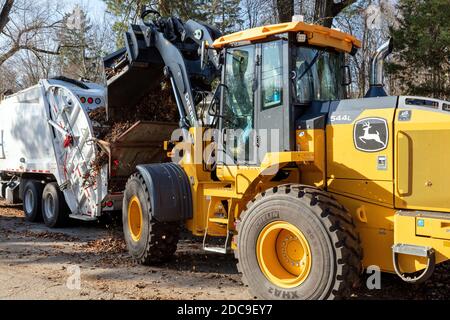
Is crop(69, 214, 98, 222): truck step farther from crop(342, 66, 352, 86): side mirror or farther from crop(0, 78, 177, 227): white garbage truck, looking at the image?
crop(342, 66, 352, 86): side mirror

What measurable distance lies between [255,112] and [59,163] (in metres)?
5.76

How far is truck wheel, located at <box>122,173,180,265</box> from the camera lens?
276 inches

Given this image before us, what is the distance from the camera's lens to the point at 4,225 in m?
11.2

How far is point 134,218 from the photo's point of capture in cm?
764

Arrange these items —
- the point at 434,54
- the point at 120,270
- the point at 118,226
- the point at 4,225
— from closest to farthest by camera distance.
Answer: the point at 120,270, the point at 118,226, the point at 4,225, the point at 434,54

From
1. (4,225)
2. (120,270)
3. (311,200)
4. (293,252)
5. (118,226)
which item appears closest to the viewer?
(311,200)

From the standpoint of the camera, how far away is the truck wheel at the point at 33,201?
11.4 m

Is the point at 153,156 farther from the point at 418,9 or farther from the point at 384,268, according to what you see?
the point at 418,9

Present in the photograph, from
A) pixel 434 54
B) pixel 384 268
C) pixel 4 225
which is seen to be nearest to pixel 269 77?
pixel 384 268

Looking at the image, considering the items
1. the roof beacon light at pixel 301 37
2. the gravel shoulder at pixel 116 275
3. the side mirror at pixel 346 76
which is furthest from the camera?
the side mirror at pixel 346 76

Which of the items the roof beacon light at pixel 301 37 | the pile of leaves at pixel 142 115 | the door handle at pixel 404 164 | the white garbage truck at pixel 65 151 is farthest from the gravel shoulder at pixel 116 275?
the roof beacon light at pixel 301 37

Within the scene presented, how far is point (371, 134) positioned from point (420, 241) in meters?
1.17

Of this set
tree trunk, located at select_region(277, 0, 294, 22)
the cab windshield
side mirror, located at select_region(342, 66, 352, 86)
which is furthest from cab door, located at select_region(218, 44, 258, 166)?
tree trunk, located at select_region(277, 0, 294, 22)

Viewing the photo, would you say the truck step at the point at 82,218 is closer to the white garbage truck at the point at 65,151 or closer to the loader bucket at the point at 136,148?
the white garbage truck at the point at 65,151
